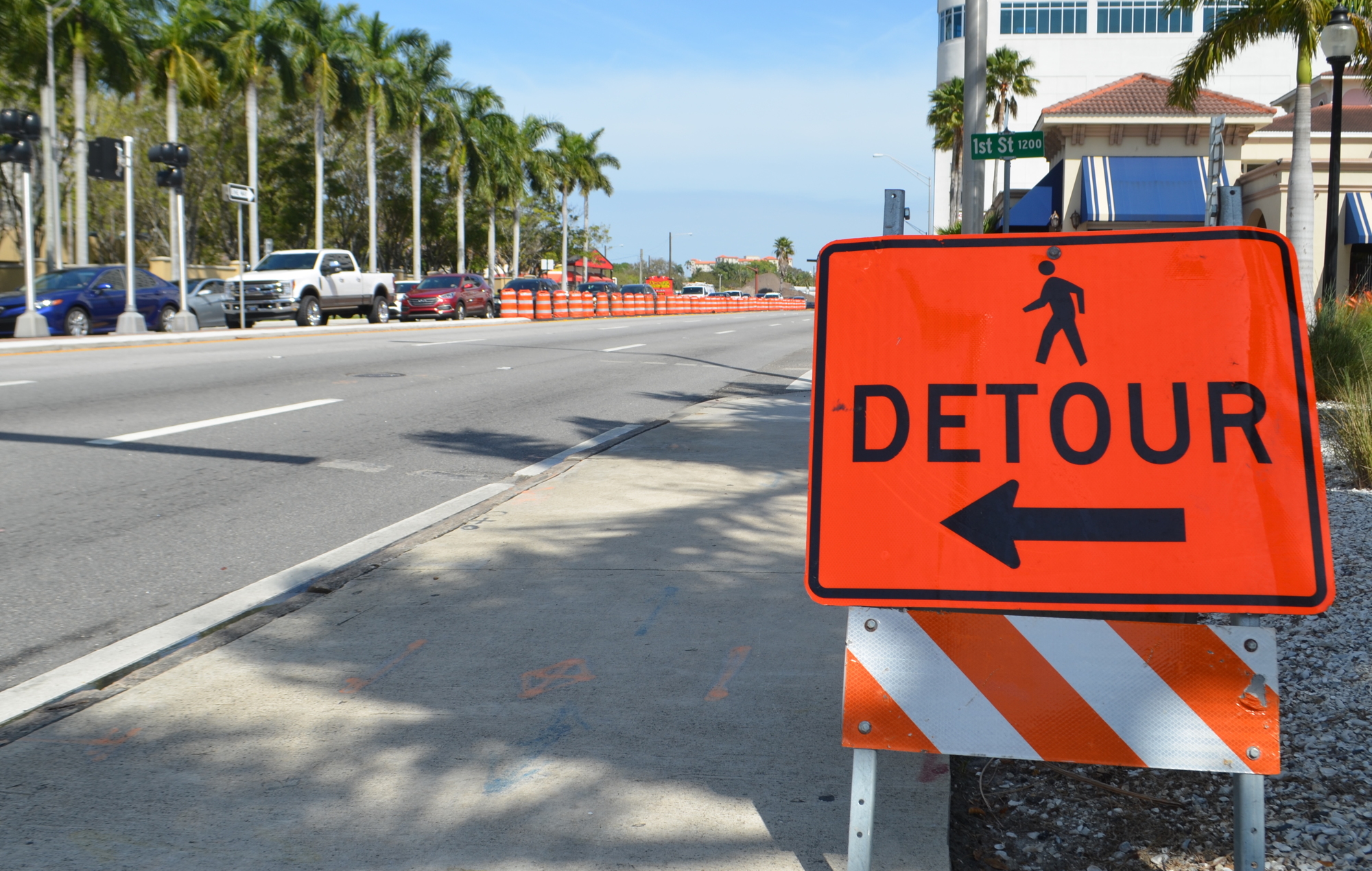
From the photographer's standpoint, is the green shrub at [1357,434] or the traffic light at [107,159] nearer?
the green shrub at [1357,434]

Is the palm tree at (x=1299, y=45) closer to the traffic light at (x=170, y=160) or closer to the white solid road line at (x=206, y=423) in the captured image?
the white solid road line at (x=206, y=423)

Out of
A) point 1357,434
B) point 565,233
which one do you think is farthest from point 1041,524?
point 565,233

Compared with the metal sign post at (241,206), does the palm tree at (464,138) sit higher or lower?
higher

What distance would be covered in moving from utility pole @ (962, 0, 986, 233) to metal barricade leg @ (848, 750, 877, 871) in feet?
33.0

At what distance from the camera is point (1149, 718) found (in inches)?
101

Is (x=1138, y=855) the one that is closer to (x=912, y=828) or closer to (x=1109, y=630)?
(x=912, y=828)

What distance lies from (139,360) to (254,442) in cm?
782

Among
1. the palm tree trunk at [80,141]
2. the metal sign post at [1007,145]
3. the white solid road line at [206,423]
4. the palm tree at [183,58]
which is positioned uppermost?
the palm tree at [183,58]

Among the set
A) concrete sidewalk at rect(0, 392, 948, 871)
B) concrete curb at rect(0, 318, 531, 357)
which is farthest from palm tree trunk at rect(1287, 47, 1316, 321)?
concrete curb at rect(0, 318, 531, 357)

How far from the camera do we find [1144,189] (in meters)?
32.0

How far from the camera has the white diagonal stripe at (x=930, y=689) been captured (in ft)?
8.62

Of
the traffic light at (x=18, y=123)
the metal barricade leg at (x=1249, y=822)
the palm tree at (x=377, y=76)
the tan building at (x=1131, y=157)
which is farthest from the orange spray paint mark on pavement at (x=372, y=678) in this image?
the palm tree at (x=377, y=76)

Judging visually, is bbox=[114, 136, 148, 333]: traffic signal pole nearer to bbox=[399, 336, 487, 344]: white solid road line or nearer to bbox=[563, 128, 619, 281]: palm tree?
bbox=[399, 336, 487, 344]: white solid road line

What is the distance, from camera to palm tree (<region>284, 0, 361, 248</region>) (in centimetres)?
4859
